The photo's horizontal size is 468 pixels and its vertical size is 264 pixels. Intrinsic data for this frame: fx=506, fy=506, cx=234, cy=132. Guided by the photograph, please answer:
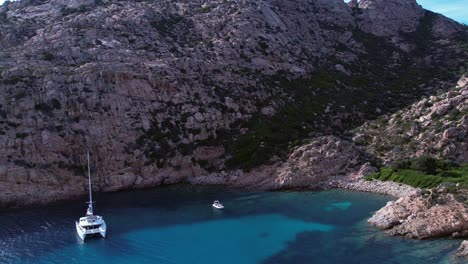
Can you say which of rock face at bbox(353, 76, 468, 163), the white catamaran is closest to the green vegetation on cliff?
rock face at bbox(353, 76, 468, 163)

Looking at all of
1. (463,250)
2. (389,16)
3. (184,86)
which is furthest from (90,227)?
(389,16)

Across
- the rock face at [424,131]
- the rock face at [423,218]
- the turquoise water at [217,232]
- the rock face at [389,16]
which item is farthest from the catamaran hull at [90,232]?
the rock face at [389,16]

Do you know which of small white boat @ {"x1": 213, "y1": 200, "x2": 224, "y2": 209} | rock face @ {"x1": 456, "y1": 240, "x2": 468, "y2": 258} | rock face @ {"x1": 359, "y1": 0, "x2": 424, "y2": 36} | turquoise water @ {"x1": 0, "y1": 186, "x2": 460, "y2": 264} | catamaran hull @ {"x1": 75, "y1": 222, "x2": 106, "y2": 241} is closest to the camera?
rock face @ {"x1": 456, "y1": 240, "x2": 468, "y2": 258}

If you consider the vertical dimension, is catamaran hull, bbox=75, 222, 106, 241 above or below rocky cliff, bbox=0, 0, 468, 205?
below

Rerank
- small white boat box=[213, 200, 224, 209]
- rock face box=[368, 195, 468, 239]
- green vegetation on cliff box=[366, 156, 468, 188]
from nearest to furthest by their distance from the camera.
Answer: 1. rock face box=[368, 195, 468, 239]
2. green vegetation on cliff box=[366, 156, 468, 188]
3. small white boat box=[213, 200, 224, 209]

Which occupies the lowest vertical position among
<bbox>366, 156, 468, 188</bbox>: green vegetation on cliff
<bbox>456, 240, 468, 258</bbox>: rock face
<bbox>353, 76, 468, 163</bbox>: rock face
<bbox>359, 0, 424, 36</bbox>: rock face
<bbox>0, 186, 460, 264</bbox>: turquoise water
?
<bbox>0, 186, 460, 264</bbox>: turquoise water

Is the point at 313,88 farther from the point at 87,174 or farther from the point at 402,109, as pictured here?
the point at 87,174

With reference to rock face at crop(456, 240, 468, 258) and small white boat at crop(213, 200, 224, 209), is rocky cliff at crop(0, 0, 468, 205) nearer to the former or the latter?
small white boat at crop(213, 200, 224, 209)

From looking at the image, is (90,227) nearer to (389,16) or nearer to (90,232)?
(90,232)

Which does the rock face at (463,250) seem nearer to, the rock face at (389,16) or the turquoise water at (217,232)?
the turquoise water at (217,232)
